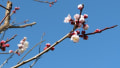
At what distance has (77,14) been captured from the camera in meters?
2.13

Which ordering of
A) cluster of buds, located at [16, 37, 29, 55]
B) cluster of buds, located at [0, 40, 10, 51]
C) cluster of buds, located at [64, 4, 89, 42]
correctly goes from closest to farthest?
cluster of buds, located at [64, 4, 89, 42]
cluster of buds, located at [0, 40, 10, 51]
cluster of buds, located at [16, 37, 29, 55]

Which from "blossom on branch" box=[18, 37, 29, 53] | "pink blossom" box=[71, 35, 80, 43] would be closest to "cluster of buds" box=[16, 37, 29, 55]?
"blossom on branch" box=[18, 37, 29, 53]

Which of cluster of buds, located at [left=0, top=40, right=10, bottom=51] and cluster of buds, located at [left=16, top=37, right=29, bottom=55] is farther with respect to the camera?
cluster of buds, located at [left=16, top=37, right=29, bottom=55]

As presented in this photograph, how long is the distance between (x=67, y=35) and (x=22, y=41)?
171 centimetres

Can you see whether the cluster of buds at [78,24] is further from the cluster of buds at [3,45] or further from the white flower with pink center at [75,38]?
the cluster of buds at [3,45]

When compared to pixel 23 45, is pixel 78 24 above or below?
above

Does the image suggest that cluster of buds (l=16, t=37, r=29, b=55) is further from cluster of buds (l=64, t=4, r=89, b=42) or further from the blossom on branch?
cluster of buds (l=64, t=4, r=89, b=42)

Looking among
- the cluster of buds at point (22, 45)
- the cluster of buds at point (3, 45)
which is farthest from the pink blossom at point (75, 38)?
the cluster of buds at point (22, 45)

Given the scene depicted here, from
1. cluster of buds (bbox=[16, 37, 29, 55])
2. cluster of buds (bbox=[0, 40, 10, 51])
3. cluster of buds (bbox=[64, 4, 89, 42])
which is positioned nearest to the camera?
cluster of buds (bbox=[64, 4, 89, 42])

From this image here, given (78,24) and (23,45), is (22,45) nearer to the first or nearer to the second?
(23,45)

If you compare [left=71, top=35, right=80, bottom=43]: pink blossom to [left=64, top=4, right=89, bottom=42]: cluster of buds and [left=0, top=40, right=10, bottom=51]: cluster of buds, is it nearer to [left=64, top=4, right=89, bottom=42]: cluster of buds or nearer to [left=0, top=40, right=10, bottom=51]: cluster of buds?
[left=64, top=4, right=89, bottom=42]: cluster of buds

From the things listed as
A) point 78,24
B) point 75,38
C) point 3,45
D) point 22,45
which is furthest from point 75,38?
point 22,45

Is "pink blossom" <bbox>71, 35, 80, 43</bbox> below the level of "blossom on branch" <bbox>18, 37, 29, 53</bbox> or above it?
above

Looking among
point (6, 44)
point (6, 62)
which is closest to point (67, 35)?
point (6, 44)
